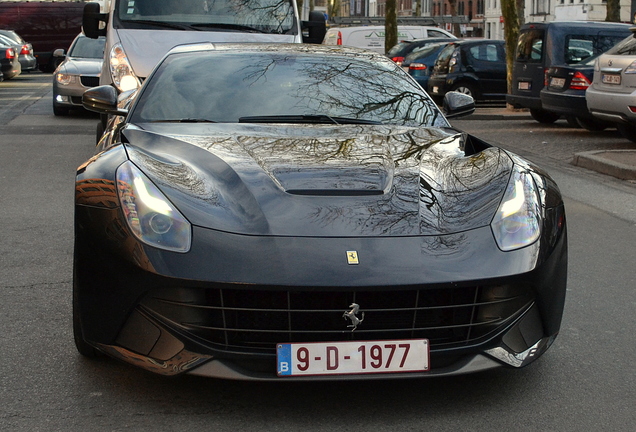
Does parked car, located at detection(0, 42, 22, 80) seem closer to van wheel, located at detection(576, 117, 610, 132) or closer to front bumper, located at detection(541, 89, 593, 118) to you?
front bumper, located at detection(541, 89, 593, 118)

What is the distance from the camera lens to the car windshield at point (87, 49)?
18219 millimetres

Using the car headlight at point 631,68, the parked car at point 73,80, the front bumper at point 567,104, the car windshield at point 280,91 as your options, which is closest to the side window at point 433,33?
the parked car at point 73,80

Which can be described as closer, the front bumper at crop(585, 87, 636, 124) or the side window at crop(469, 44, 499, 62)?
the front bumper at crop(585, 87, 636, 124)

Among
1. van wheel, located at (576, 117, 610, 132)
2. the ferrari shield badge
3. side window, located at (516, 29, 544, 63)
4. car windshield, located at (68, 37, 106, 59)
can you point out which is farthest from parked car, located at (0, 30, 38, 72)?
the ferrari shield badge

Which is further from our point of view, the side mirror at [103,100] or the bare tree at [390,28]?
the bare tree at [390,28]

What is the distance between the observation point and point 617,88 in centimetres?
1276

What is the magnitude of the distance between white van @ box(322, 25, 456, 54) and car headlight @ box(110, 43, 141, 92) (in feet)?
70.4

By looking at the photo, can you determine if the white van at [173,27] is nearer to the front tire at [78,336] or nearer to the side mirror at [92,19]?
the side mirror at [92,19]

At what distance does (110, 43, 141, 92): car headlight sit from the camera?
10.5 metres

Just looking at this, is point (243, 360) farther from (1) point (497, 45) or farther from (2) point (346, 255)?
(1) point (497, 45)

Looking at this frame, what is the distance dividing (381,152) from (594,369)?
4.17ft

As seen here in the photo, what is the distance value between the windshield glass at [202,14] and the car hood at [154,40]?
18cm

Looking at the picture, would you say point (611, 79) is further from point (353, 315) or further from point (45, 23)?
point (45, 23)

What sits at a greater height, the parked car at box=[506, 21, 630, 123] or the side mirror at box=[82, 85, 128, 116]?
the side mirror at box=[82, 85, 128, 116]
